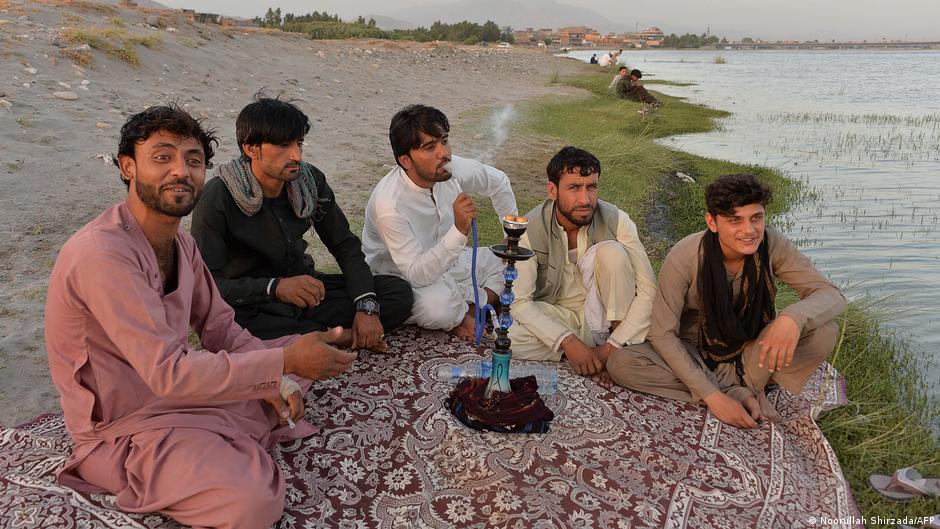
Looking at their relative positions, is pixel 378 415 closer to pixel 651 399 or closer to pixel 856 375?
pixel 651 399

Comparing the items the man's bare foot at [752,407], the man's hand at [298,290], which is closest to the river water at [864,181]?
the man's bare foot at [752,407]

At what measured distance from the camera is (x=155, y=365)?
2043 millimetres

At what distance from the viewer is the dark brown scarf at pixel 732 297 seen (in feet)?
10.2

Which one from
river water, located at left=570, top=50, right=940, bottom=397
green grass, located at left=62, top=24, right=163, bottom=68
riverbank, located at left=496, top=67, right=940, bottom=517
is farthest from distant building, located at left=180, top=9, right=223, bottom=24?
river water, located at left=570, top=50, right=940, bottom=397

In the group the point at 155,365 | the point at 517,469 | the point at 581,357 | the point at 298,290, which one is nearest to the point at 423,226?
the point at 298,290

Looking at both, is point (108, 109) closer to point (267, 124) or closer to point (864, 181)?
point (267, 124)

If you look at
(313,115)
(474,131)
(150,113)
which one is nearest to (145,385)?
(150,113)

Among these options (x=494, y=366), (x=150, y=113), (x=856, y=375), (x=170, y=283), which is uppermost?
(x=150, y=113)

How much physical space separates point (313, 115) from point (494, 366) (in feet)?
27.3

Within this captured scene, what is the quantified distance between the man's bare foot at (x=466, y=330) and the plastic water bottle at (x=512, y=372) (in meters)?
0.34

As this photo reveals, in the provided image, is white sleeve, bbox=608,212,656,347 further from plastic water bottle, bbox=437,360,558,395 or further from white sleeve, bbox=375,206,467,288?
white sleeve, bbox=375,206,467,288

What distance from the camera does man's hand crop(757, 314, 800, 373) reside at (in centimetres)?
292

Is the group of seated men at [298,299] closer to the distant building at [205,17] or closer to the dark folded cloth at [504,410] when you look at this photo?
the dark folded cloth at [504,410]

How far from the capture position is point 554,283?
12.2ft
